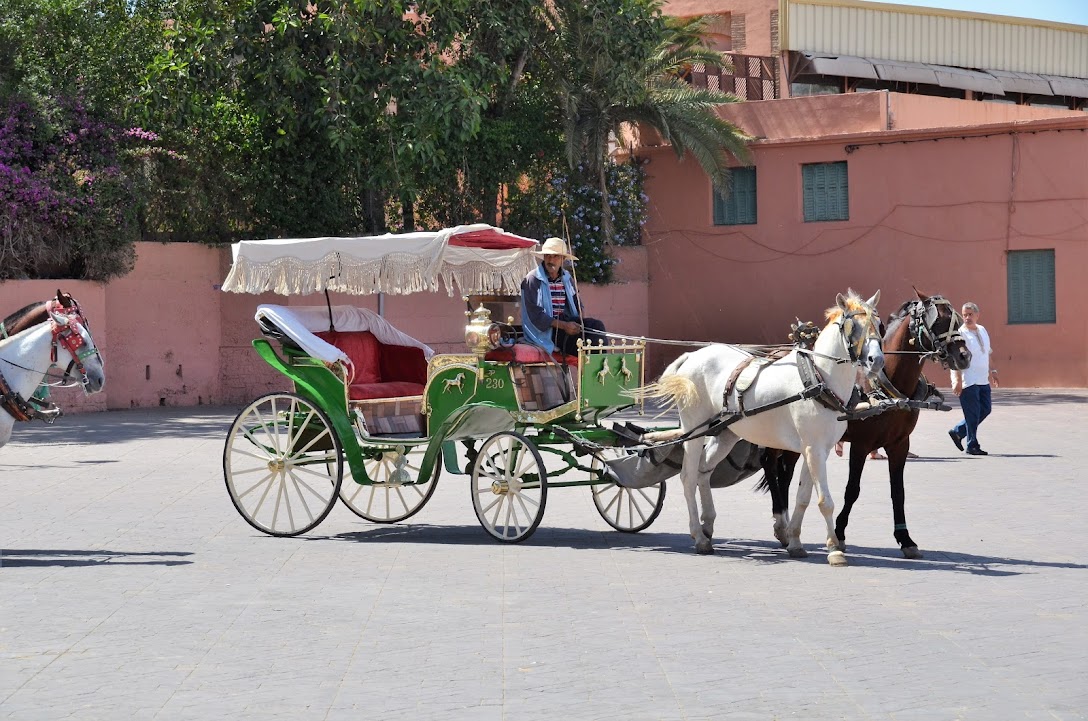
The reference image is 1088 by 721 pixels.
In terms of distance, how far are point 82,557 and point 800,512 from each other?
5007 mm

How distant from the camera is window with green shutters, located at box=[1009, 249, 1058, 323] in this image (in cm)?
2880

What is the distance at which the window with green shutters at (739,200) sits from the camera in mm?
31688

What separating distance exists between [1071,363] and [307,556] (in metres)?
22.2

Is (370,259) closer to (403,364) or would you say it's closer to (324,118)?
(403,364)

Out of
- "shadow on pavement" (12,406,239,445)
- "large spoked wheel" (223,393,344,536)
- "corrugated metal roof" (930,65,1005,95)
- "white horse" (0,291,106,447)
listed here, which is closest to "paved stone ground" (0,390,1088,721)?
"large spoked wheel" (223,393,344,536)

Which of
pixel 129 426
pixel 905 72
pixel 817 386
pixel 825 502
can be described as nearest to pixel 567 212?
pixel 905 72

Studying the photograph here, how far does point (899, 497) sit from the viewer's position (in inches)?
392

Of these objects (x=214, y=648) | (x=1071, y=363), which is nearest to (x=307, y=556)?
(x=214, y=648)

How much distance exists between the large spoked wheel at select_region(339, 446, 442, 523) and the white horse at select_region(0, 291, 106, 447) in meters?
2.26

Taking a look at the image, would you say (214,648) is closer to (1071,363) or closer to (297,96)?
(297,96)

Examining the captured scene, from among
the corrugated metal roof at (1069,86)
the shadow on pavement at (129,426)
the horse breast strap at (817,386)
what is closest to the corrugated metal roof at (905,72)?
the corrugated metal roof at (1069,86)

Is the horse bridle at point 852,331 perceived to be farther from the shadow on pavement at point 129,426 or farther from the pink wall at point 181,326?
the pink wall at point 181,326

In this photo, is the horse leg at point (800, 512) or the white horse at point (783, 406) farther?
the horse leg at point (800, 512)

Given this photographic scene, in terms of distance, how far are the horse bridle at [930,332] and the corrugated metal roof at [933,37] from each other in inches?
988
